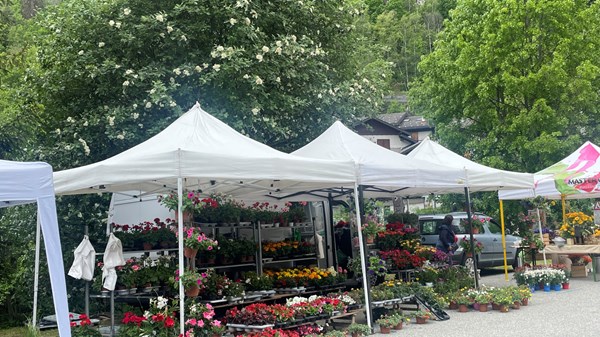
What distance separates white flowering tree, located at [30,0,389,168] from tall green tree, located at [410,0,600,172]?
11344mm

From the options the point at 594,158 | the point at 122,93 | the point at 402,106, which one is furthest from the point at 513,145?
the point at 402,106

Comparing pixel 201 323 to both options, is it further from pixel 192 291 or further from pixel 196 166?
pixel 196 166

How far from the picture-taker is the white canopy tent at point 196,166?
962 cm

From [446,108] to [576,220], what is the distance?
40.4 ft

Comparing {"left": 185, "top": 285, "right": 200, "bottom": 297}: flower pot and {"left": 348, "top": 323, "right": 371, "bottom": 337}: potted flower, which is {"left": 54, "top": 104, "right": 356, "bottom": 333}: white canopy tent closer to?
{"left": 185, "top": 285, "right": 200, "bottom": 297}: flower pot

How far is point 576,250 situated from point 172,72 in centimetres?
1099

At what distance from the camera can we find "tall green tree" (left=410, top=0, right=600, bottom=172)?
90.4 ft

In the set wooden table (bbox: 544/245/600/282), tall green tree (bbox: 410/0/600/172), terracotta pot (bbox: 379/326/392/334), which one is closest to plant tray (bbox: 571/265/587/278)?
wooden table (bbox: 544/245/600/282)

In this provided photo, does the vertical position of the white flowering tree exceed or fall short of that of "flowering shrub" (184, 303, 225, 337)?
it exceeds it

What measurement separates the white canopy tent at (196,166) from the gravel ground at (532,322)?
2.82m

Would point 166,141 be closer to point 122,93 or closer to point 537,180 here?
point 122,93

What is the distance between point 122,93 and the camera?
17.1 m

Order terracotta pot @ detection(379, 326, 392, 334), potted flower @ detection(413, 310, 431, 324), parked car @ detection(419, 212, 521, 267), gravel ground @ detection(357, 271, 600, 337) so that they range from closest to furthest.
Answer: gravel ground @ detection(357, 271, 600, 337), terracotta pot @ detection(379, 326, 392, 334), potted flower @ detection(413, 310, 431, 324), parked car @ detection(419, 212, 521, 267)

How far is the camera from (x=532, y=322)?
12.0 meters
